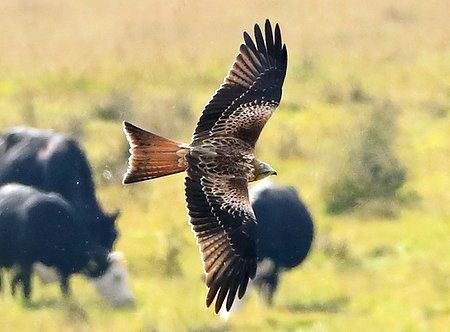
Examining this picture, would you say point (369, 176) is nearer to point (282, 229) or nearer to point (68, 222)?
point (282, 229)

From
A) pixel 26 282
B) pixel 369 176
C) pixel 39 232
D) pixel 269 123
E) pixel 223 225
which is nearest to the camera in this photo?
pixel 223 225

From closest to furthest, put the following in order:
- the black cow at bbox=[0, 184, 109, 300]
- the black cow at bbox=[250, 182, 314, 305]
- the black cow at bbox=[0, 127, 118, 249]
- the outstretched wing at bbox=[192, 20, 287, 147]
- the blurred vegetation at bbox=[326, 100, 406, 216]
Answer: the outstretched wing at bbox=[192, 20, 287, 147], the black cow at bbox=[0, 184, 109, 300], the black cow at bbox=[250, 182, 314, 305], the black cow at bbox=[0, 127, 118, 249], the blurred vegetation at bbox=[326, 100, 406, 216]

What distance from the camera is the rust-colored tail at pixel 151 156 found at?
592 centimetres

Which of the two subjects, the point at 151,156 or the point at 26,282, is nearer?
the point at 151,156

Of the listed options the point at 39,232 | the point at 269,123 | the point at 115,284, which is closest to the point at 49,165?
the point at 39,232

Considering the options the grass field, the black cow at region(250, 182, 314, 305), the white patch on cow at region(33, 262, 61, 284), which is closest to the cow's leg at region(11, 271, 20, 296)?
the grass field

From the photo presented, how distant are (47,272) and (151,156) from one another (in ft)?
15.5

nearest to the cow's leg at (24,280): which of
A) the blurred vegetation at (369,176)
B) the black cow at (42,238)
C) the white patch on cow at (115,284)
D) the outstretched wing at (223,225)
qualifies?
the black cow at (42,238)

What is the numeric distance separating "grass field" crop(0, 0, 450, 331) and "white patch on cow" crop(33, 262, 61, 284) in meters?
0.12

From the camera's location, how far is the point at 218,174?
6.02 m

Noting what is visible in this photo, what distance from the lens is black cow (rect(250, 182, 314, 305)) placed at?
1077cm

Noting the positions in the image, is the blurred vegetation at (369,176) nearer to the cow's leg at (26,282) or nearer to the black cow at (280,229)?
the black cow at (280,229)

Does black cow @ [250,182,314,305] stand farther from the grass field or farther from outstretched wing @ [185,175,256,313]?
outstretched wing @ [185,175,256,313]

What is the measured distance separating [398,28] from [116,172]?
35.6 feet
